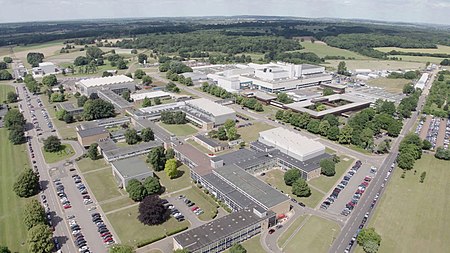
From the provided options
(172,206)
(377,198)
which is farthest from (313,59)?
(172,206)

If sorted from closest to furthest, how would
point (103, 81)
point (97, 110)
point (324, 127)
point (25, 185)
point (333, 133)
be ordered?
point (25, 185), point (333, 133), point (324, 127), point (97, 110), point (103, 81)

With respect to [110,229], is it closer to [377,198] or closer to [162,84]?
[377,198]

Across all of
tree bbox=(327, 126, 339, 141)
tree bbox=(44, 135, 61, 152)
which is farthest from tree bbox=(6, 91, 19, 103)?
tree bbox=(327, 126, 339, 141)

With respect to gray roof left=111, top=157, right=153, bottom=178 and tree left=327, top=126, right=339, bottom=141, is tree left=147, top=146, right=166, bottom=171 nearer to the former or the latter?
gray roof left=111, top=157, right=153, bottom=178

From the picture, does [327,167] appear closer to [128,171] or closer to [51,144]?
[128,171]

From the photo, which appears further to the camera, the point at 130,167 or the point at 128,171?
the point at 130,167

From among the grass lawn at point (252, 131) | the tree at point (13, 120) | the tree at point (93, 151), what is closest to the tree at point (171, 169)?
the tree at point (93, 151)

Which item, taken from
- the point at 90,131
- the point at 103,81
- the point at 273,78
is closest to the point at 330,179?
the point at 90,131

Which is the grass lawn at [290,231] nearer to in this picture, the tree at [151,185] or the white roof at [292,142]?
the white roof at [292,142]
